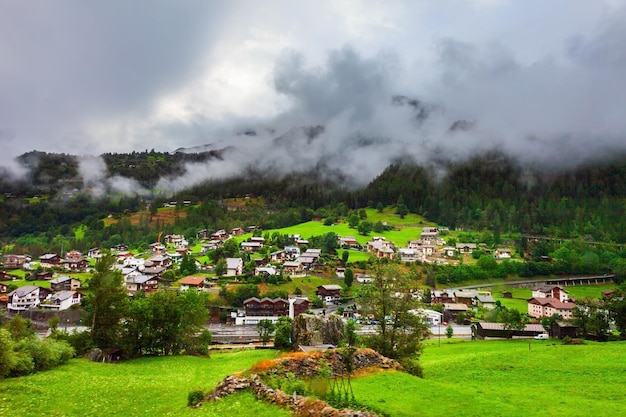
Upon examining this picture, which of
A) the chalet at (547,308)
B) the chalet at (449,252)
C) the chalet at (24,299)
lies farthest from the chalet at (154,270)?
the chalet at (547,308)

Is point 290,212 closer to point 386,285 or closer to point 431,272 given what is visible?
point 431,272

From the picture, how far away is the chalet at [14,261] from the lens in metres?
121

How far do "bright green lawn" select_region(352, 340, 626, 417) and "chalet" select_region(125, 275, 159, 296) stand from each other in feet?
264

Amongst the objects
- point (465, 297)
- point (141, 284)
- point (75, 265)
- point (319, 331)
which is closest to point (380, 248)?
point (465, 297)

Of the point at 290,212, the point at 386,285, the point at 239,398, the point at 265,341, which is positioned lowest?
the point at 265,341

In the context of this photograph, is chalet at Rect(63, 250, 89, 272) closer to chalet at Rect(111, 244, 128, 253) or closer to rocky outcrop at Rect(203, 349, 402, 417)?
chalet at Rect(111, 244, 128, 253)

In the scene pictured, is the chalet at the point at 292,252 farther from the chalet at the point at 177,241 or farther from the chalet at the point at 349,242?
the chalet at the point at 177,241

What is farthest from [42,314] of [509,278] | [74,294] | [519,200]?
[519,200]

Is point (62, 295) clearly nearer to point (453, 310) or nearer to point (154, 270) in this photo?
point (154, 270)

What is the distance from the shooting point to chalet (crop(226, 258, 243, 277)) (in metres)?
102

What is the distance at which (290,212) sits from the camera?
614ft

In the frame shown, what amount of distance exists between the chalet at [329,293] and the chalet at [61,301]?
179 feet

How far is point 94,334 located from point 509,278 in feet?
355

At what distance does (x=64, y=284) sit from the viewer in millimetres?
96375
